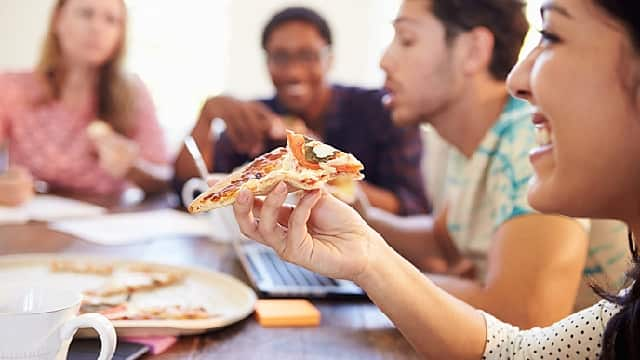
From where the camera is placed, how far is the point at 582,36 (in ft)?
2.92

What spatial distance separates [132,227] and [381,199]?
2.45 ft

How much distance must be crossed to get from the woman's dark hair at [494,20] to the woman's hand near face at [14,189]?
99cm

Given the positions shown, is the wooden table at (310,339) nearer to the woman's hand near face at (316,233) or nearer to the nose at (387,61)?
the woman's hand near face at (316,233)

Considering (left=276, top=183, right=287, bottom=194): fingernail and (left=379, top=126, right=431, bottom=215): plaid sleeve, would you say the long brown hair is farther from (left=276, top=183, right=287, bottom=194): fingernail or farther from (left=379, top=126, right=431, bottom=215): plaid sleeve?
(left=276, top=183, right=287, bottom=194): fingernail

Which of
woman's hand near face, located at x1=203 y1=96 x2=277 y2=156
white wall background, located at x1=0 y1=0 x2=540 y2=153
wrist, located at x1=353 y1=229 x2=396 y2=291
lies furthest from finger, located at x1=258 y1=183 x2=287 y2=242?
white wall background, located at x1=0 y1=0 x2=540 y2=153

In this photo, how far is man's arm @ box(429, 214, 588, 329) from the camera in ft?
4.54

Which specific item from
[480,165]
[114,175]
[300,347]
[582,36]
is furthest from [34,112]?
[582,36]

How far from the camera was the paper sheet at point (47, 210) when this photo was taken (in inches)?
73.0

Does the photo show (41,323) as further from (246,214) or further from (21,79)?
(21,79)

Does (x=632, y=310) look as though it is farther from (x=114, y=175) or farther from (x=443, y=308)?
(x=114, y=175)

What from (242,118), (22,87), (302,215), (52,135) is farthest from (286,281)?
(22,87)

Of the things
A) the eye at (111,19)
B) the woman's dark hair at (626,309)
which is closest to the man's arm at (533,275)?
the woman's dark hair at (626,309)

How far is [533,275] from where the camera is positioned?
1.39 meters

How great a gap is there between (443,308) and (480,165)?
60 cm
